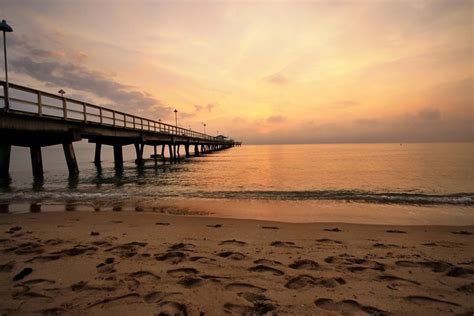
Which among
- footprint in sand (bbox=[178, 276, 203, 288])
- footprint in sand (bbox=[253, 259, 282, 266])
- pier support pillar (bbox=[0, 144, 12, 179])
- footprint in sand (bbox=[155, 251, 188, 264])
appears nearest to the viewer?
footprint in sand (bbox=[178, 276, 203, 288])

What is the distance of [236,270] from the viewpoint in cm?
322

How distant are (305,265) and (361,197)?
8220mm

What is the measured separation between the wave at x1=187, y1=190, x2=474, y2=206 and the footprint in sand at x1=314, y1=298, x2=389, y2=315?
25.5 feet

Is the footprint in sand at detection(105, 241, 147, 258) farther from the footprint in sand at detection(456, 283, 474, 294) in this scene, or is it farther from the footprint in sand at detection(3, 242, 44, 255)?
the footprint in sand at detection(456, 283, 474, 294)

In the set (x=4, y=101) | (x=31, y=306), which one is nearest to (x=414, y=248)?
(x=31, y=306)

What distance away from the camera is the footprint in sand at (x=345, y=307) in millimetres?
2332

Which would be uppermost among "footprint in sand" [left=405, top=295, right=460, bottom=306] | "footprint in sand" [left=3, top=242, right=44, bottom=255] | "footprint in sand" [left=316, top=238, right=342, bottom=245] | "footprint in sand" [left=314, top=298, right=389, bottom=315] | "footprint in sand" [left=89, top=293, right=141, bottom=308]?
"footprint in sand" [left=89, top=293, right=141, bottom=308]

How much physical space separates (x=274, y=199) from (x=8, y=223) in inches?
321

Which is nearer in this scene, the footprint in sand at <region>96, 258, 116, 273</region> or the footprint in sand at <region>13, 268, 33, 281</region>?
the footprint in sand at <region>13, 268, 33, 281</region>

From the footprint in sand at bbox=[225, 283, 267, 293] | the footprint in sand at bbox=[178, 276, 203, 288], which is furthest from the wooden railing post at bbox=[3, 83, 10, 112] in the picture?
the footprint in sand at bbox=[225, 283, 267, 293]

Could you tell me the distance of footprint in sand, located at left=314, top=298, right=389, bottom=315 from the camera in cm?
233

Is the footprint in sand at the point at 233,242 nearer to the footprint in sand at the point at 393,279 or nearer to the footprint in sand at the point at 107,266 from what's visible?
the footprint in sand at the point at 107,266

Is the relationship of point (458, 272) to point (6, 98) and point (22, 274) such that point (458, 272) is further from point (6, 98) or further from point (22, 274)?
point (6, 98)

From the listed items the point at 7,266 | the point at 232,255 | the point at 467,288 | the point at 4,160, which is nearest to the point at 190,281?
the point at 232,255
